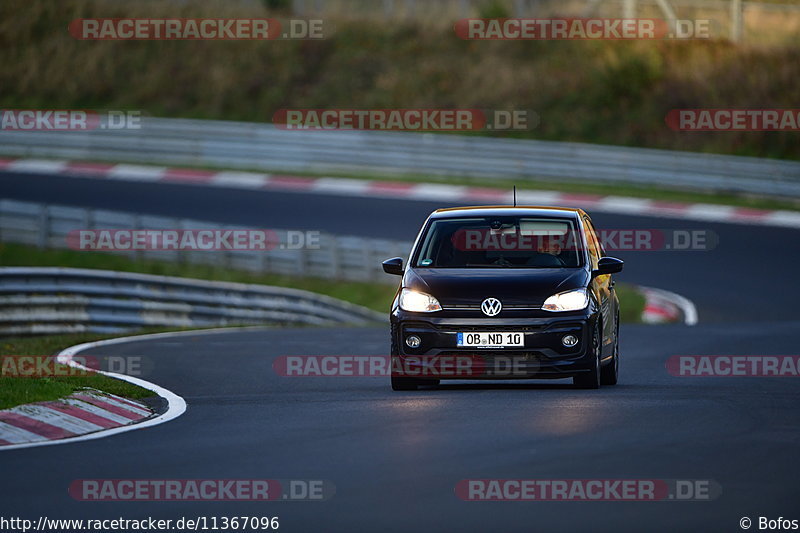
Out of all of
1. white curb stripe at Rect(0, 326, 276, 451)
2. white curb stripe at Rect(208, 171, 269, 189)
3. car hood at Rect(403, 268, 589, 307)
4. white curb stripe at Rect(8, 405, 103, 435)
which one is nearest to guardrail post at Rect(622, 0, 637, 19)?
white curb stripe at Rect(208, 171, 269, 189)

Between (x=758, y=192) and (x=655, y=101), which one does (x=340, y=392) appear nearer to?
(x=758, y=192)

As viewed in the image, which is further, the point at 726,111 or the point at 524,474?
the point at 726,111

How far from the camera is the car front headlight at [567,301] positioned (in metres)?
12.9

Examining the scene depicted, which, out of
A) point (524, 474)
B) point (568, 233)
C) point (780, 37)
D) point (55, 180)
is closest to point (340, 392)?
point (568, 233)

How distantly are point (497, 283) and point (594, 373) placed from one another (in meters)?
1.14

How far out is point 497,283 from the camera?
13008 mm

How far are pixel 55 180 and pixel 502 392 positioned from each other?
29533mm

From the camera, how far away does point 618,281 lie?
2908 centimetres

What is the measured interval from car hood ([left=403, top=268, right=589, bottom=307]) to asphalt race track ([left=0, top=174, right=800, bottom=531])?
80cm
